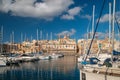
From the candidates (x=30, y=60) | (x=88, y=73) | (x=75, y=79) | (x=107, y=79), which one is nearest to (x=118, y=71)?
(x=107, y=79)

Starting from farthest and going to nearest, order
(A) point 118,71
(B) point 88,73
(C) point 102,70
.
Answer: (B) point 88,73, (C) point 102,70, (A) point 118,71

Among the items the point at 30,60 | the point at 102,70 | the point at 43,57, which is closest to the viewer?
the point at 102,70

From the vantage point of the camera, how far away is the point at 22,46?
179250 millimetres

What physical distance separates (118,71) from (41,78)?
21.3 metres

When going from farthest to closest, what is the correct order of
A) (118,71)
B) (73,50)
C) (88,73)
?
1. (73,50)
2. (88,73)
3. (118,71)

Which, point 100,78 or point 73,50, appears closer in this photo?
point 100,78

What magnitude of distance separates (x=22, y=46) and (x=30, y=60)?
105m

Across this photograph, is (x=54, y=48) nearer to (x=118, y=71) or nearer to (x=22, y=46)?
(x=22, y=46)

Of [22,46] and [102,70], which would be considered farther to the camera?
[22,46]

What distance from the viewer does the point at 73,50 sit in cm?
17812

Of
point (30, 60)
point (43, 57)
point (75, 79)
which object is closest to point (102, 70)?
point (75, 79)

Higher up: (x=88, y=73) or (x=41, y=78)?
(x=88, y=73)

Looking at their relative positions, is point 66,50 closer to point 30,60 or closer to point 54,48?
point 54,48

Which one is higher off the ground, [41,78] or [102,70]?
[102,70]
